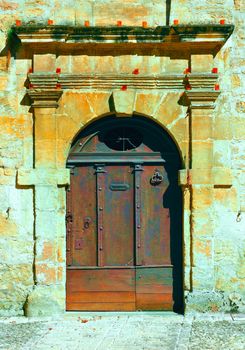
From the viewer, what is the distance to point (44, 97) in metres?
8.21

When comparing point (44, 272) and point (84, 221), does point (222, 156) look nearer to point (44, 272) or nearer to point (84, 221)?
point (84, 221)

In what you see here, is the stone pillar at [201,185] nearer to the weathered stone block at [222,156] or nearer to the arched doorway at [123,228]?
the weathered stone block at [222,156]

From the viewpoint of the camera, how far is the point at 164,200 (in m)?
8.49

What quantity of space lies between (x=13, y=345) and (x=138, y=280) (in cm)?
207

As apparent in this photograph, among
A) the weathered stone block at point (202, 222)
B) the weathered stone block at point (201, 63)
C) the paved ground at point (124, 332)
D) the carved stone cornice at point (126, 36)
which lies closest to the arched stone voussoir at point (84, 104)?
the carved stone cornice at point (126, 36)

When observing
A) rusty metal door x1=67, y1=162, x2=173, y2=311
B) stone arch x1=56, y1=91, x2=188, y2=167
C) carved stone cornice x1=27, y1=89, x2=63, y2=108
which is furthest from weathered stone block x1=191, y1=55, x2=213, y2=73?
carved stone cornice x1=27, y1=89, x2=63, y2=108

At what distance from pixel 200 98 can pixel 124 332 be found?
283 cm

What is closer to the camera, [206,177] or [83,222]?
[206,177]

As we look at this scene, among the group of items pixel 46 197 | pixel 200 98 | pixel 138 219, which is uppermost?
pixel 200 98

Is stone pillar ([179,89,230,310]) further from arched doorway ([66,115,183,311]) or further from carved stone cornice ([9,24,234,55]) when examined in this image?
carved stone cornice ([9,24,234,55])

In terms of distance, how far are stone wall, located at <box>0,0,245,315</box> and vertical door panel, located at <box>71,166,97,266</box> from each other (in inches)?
9.1

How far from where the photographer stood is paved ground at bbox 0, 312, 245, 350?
682cm

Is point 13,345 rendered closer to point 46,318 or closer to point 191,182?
Result: point 46,318

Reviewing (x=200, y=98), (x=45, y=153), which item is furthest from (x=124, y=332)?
(x=200, y=98)
